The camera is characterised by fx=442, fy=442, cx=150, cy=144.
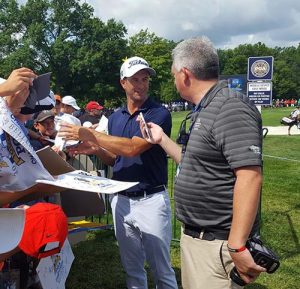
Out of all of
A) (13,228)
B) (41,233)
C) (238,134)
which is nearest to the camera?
(13,228)

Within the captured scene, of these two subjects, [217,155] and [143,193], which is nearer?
[217,155]

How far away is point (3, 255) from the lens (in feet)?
6.88

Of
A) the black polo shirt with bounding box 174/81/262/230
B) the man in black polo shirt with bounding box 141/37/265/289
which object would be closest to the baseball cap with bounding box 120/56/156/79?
the man in black polo shirt with bounding box 141/37/265/289

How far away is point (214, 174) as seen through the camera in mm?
2461

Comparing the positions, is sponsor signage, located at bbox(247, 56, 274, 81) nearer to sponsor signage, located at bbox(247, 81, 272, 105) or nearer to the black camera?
sponsor signage, located at bbox(247, 81, 272, 105)

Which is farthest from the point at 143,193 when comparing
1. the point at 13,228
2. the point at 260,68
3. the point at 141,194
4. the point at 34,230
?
the point at 260,68

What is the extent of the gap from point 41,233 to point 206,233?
3.14 ft

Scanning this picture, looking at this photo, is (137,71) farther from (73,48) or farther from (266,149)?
(73,48)

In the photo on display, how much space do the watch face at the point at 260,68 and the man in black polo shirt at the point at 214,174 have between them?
5.93 meters

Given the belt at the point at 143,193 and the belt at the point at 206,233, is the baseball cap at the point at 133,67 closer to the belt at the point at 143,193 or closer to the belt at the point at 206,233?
the belt at the point at 143,193

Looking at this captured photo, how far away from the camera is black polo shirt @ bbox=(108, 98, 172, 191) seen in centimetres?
366

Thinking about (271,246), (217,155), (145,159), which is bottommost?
(271,246)

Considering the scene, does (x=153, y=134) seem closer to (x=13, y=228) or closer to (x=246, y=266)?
(x=246, y=266)

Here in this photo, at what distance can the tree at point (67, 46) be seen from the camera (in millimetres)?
54250
